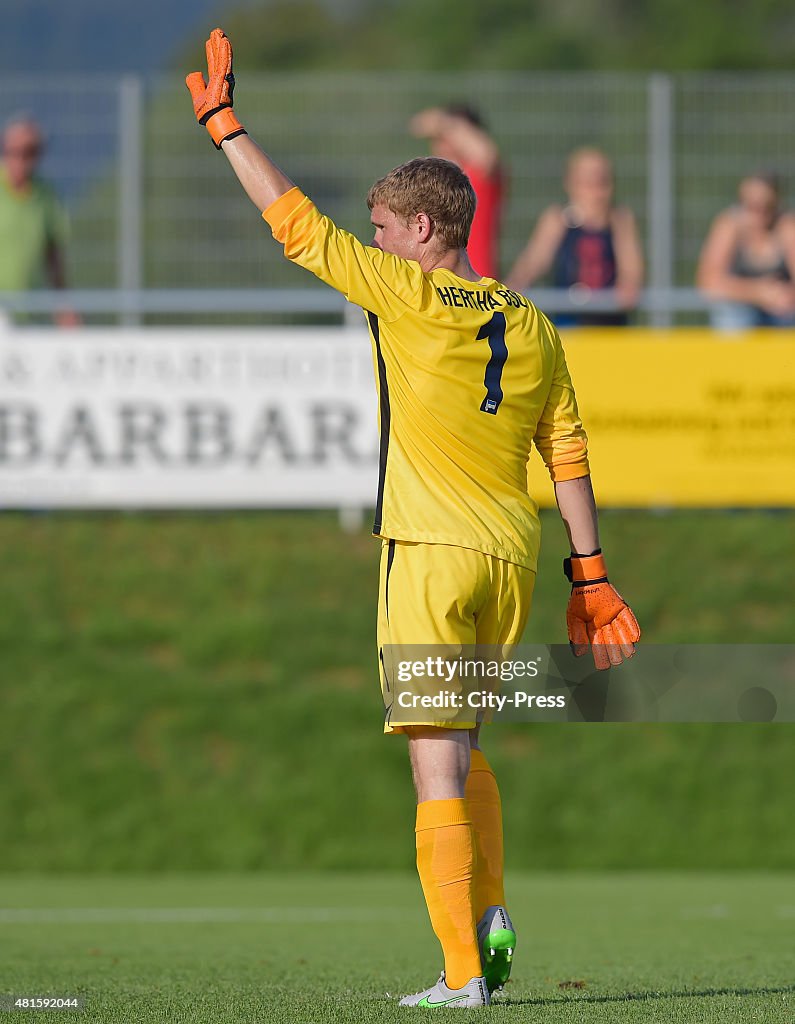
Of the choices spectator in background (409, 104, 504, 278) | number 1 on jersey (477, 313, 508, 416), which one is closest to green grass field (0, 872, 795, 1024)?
number 1 on jersey (477, 313, 508, 416)

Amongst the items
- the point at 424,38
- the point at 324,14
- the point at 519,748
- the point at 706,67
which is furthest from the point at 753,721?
the point at 324,14

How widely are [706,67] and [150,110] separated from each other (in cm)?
2715

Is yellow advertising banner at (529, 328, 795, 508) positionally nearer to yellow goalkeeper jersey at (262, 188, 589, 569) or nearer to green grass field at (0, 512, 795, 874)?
green grass field at (0, 512, 795, 874)

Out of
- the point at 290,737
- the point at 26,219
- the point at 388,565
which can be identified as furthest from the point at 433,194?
the point at 26,219

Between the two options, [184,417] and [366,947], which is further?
[184,417]

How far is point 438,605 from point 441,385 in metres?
0.61

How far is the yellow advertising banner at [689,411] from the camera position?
11.9 meters

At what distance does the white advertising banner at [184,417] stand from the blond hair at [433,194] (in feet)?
21.2

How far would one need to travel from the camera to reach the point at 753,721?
1229 centimetres

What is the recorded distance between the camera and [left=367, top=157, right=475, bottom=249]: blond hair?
531cm

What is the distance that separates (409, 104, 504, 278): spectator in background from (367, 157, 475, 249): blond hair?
6.39m

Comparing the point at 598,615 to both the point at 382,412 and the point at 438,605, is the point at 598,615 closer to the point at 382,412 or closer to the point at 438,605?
the point at 438,605

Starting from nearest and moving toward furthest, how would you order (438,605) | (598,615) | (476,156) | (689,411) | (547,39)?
(438,605), (598,615), (689,411), (476,156), (547,39)

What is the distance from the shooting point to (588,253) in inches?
511
